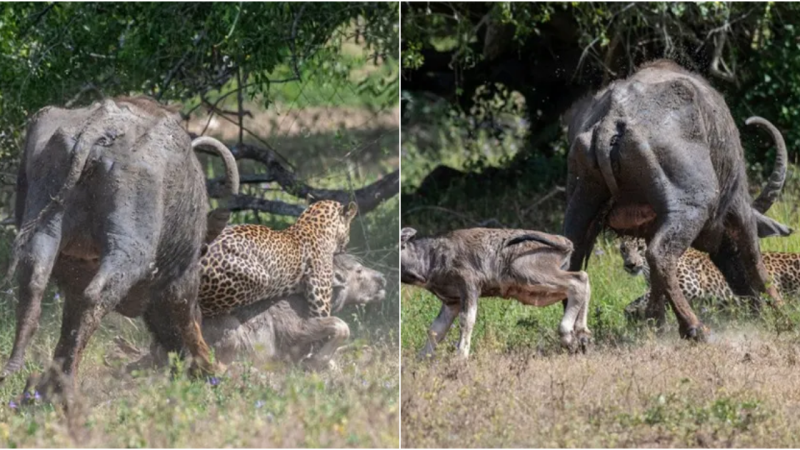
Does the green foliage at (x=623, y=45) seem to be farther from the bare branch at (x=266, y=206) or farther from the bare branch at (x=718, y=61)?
the bare branch at (x=266, y=206)

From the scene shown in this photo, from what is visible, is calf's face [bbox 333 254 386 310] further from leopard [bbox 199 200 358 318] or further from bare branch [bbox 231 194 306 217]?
bare branch [bbox 231 194 306 217]

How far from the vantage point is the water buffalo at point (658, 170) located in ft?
26.8

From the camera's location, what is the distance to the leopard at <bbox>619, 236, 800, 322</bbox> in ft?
33.4

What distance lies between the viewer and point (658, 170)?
812 cm

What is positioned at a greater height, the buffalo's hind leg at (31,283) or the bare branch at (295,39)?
the bare branch at (295,39)

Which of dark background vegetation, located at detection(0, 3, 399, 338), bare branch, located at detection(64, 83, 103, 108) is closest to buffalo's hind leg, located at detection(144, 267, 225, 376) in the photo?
dark background vegetation, located at detection(0, 3, 399, 338)

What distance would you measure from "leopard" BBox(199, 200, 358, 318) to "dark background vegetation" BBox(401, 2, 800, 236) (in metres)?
2.93

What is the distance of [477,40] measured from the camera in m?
14.0

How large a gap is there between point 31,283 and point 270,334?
2.02 metres

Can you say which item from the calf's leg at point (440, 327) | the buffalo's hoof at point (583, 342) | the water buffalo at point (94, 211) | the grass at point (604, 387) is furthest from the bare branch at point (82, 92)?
the buffalo's hoof at point (583, 342)

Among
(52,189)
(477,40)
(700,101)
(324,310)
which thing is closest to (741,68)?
(477,40)

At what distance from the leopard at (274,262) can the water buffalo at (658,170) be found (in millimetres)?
1593

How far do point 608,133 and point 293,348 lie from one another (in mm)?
Result: 2379

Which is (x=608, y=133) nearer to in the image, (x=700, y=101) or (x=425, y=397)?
(x=700, y=101)
